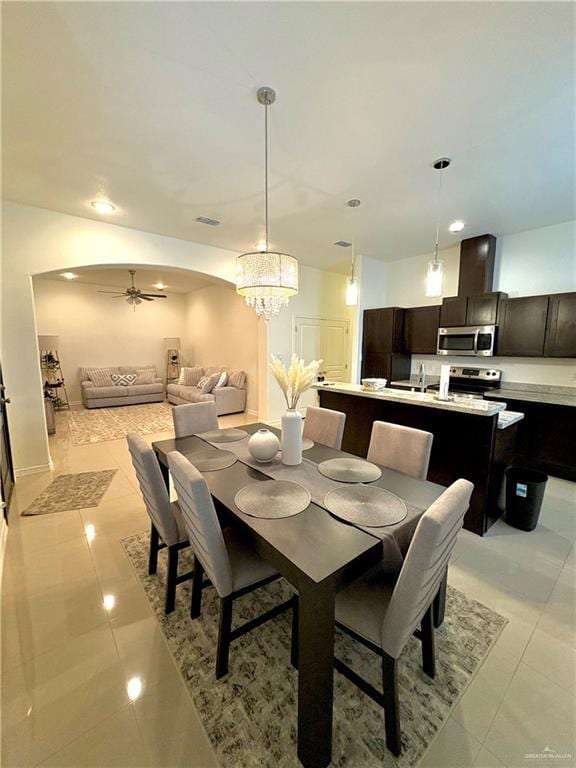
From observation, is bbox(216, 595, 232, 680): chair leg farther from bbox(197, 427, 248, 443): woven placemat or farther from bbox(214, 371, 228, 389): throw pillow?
bbox(214, 371, 228, 389): throw pillow

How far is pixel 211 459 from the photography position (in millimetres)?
1968

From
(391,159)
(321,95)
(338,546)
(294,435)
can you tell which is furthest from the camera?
(391,159)

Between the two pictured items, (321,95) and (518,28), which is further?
(321,95)

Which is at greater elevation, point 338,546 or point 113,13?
point 113,13

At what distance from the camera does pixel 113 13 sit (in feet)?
4.33

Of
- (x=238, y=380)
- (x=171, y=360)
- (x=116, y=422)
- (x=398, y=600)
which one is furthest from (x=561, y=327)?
(x=171, y=360)

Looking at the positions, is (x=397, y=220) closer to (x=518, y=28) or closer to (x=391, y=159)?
(x=391, y=159)

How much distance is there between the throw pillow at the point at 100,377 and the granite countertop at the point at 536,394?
7.52 metres

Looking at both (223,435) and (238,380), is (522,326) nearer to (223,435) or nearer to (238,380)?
(223,435)

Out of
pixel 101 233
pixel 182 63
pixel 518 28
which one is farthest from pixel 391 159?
pixel 101 233

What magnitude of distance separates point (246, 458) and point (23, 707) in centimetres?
140

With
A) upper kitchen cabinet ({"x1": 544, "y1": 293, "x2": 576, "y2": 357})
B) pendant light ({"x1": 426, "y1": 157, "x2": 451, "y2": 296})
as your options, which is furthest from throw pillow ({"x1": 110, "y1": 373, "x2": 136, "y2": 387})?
upper kitchen cabinet ({"x1": 544, "y1": 293, "x2": 576, "y2": 357})

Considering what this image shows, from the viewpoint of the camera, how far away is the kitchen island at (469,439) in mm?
2379

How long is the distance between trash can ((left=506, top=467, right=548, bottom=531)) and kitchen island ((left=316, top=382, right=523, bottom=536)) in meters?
0.09
